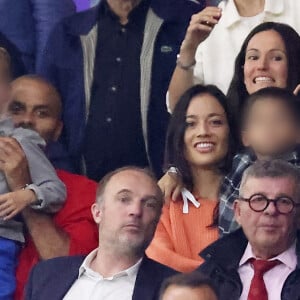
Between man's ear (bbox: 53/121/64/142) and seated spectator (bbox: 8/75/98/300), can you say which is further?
man's ear (bbox: 53/121/64/142)

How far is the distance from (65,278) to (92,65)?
3.70 feet

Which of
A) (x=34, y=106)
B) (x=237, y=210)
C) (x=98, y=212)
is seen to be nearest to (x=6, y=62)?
(x=34, y=106)

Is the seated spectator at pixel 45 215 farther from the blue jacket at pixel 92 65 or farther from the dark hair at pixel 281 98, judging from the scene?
the dark hair at pixel 281 98

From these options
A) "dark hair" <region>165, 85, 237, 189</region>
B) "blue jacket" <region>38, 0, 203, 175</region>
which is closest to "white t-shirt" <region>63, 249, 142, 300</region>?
"dark hair" <region>165, 85, 237, 189</region>

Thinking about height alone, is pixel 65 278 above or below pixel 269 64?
below

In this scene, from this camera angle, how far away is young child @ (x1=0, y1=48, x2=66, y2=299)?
4316mm

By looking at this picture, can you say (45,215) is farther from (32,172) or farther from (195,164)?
(195,164)

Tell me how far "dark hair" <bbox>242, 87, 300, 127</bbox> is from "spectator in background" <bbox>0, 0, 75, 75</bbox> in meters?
1.21

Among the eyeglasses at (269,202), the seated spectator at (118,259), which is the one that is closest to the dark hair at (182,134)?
the seated spectator at (118,259)

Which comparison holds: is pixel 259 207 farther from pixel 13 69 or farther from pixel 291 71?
pixel 13 69

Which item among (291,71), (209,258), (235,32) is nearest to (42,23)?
(235,32)

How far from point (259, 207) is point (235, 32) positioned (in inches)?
43.7

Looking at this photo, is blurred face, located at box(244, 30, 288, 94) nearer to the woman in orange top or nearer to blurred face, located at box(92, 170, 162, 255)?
the woman in orange top

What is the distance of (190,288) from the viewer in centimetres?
340
